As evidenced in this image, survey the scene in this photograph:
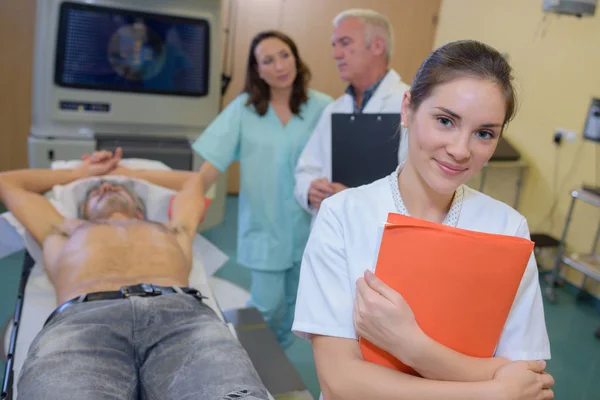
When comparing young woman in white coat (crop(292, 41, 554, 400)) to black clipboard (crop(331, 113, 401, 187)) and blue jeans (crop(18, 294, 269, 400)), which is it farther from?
black clipboard (crop(331, 113, 401, 187))

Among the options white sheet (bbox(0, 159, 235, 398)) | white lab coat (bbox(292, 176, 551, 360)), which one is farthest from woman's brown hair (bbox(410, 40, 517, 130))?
white sheet (bbox(0, 159, 235, 398))

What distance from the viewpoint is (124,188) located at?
2.11 meters

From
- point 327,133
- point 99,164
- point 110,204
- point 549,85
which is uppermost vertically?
point 549,85

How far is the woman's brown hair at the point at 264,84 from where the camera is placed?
2.13m

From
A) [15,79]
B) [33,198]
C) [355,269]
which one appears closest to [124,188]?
[33,198]

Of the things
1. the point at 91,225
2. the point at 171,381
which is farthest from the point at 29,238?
the point at 171,381

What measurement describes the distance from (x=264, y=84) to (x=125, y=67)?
41.6 inches

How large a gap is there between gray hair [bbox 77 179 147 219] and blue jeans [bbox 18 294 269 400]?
605 millimetres

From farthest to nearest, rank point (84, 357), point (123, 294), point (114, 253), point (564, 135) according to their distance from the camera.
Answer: point (564, 135)
point (114, 253)
point (123, 294)
point (84, 357)

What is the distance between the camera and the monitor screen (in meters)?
2.67

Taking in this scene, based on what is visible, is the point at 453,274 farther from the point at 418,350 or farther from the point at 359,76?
the point at 359,76

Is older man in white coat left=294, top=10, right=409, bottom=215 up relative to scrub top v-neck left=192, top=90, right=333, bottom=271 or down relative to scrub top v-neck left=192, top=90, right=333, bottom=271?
up

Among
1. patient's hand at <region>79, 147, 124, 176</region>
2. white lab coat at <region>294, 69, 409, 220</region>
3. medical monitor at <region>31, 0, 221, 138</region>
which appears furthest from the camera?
medical monitor at <region>31, 0, 221, 138</region>

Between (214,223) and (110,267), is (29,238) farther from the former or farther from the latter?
(214,223)
